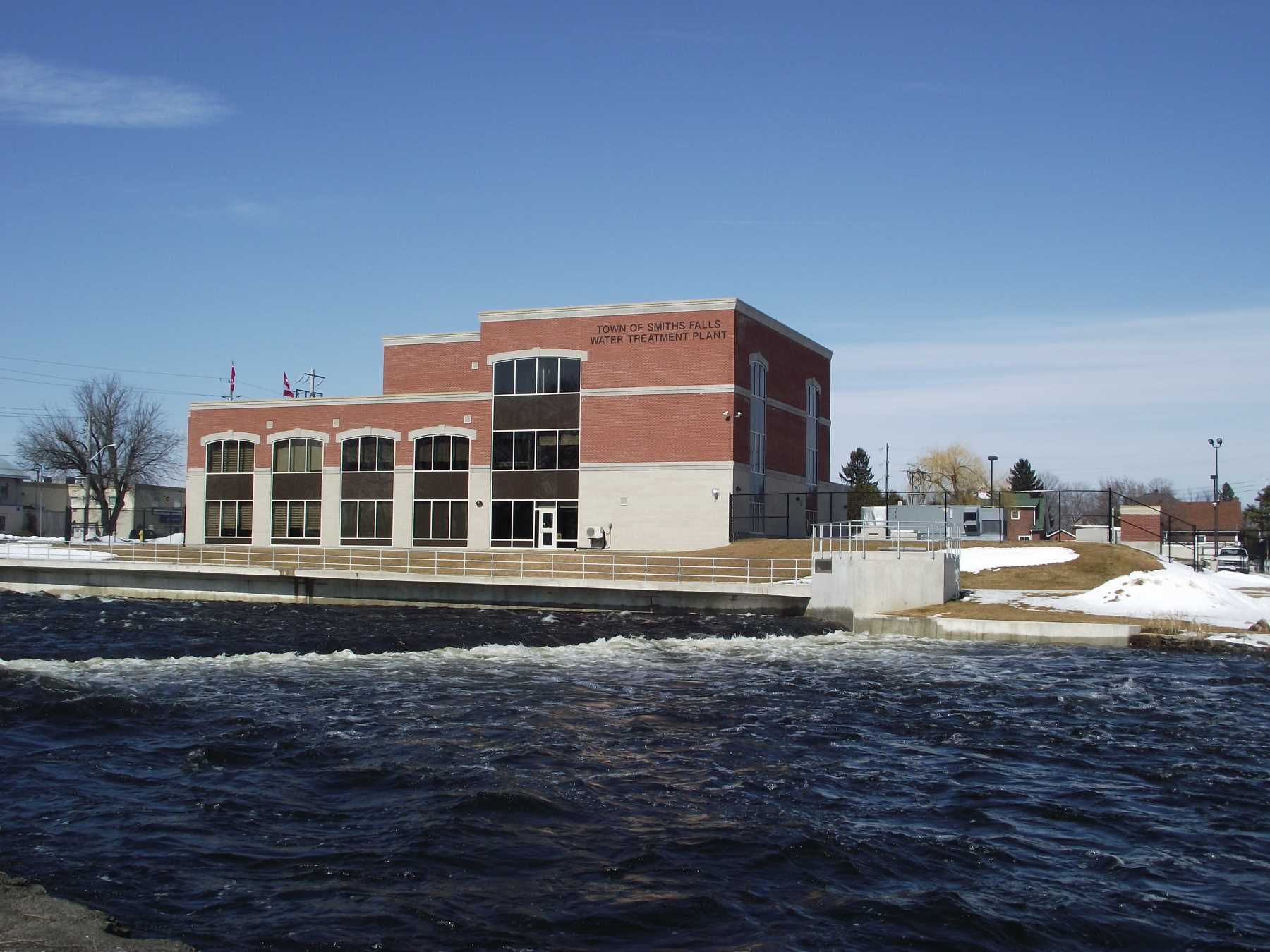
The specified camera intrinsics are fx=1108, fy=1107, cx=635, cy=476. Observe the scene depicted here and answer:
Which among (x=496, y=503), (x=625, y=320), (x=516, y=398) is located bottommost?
(x=496, y=503)

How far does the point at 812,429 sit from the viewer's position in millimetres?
61312

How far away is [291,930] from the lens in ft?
28.2

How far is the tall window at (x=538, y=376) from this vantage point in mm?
52500

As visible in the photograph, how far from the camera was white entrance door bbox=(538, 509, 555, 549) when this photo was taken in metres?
52.1

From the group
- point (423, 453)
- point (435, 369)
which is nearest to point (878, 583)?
point (423, 453)

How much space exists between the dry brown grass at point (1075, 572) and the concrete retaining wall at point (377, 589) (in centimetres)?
755

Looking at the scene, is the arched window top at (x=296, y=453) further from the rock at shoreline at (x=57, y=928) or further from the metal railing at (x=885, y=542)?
the rock at shoreline at (x=57, y=928)

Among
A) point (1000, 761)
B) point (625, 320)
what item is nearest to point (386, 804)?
point (1000, 761)

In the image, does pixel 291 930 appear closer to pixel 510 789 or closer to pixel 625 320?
pixel 510 789

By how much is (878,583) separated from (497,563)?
608 inches

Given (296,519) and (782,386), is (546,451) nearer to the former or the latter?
A: (782,386)

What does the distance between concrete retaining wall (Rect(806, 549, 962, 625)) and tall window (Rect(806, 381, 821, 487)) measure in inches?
1069

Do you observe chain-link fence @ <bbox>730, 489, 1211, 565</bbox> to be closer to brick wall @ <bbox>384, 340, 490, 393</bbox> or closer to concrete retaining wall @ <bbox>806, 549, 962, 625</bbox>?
concrete retaining wall @ <bbox>806, 549, 962, 625</bbox>

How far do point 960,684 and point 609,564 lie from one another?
876 inches
